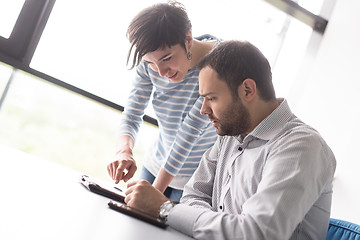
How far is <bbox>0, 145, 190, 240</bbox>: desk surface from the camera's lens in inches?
21.4

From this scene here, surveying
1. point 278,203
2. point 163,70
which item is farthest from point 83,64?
point 278,203

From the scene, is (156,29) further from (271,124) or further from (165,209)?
(165,209)

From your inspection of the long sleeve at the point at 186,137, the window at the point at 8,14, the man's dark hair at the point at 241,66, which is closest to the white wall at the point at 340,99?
the long sleeve at the point at 186,137

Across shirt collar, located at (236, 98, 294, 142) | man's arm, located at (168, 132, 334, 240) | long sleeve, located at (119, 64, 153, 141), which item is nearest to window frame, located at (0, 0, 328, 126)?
long sleeve, located at (119, 64, 153, 141)

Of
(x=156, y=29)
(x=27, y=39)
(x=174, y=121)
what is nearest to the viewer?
(x=156, y=29)

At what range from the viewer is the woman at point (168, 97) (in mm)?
1378

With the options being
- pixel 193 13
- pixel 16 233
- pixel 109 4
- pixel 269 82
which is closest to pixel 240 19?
pixel 193 13

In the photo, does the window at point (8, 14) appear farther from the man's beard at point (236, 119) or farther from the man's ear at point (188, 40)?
the man's beard at point (236, 119)

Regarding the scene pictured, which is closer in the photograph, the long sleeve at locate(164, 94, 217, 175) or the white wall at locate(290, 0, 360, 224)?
the long sleeve at locate(164, 94, 217, 175)

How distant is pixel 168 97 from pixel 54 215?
1059 millimetres

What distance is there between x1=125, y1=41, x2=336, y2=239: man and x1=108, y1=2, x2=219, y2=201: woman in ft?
0.55

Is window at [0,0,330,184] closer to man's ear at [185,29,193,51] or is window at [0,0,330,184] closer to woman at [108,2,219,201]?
woman at [108,2,219,201]

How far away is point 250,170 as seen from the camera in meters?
1.11

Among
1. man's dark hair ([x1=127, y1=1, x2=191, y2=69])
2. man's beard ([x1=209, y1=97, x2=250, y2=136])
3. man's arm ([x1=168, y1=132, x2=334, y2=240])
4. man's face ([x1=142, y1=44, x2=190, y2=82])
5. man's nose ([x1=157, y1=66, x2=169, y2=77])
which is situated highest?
man's dark hair ([x1=127, y1=1, x2=191, y2=69])
